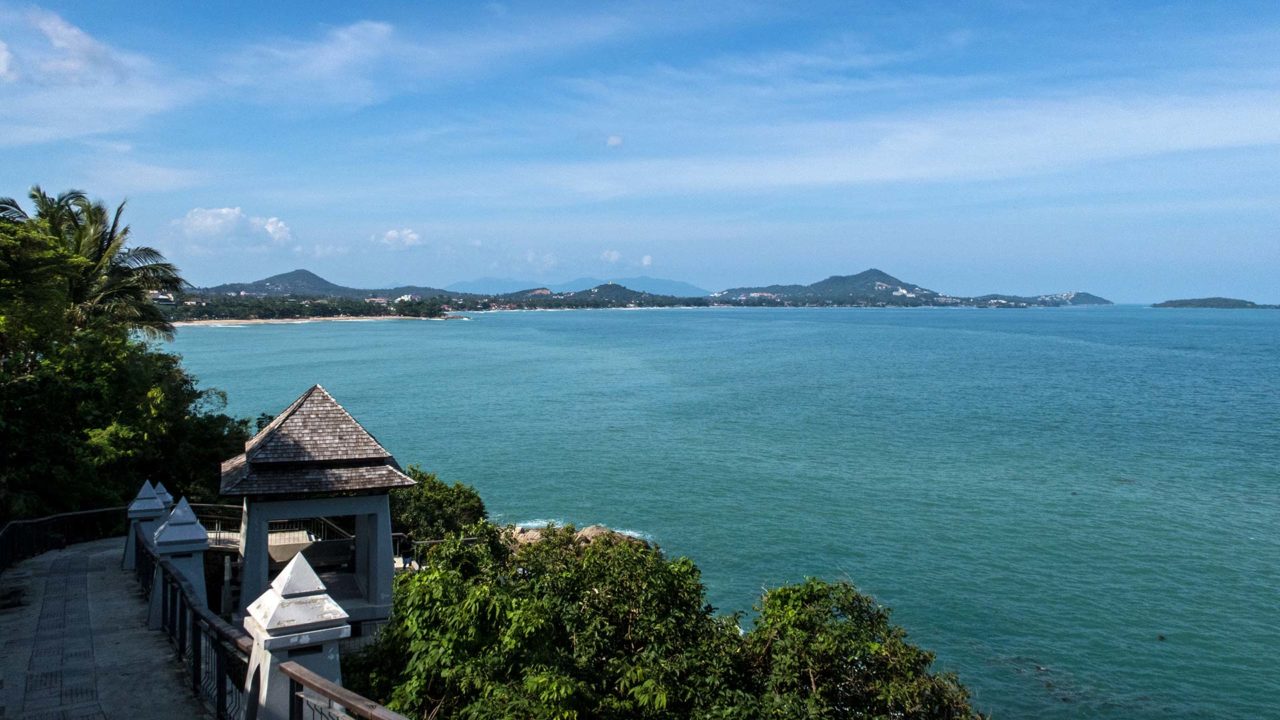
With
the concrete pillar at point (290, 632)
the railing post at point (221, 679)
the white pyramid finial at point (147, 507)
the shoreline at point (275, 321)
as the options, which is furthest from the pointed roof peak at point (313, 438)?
the shoreline at point (275, 321)

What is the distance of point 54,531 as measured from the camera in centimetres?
1581

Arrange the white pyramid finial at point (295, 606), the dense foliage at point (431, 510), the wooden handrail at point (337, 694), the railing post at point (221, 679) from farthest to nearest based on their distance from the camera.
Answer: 1. the dense foliage at point (431, 510)
2. the railing post at point (221, 679)
3. the white pyramid finial at point (295, 606)
4. the wooden handrail at point (337, 694)

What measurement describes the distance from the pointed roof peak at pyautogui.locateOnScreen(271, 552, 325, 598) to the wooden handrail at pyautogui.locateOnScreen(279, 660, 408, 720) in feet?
1.59

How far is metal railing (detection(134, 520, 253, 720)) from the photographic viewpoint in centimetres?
716

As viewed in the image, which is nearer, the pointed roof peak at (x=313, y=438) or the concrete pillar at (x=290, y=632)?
the concrete pillar at (x=290, y=632)

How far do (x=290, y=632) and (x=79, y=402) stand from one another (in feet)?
55.4

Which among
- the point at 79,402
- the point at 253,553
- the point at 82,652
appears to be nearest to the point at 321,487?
the point at 253,553

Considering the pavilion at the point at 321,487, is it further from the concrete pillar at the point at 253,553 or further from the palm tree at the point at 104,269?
the palm tree at the point at 104,269

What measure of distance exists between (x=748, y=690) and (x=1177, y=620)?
672 inches

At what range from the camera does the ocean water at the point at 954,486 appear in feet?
65.6

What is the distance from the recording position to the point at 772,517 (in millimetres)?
30281

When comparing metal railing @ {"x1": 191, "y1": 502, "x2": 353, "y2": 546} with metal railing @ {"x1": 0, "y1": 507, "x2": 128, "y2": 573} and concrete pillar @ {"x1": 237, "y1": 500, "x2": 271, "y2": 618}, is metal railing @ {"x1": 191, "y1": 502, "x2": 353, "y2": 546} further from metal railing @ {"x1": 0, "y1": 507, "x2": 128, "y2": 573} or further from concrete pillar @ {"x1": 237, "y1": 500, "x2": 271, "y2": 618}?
concrete pillar @ {"x1": 237, "y1": 500, "x2": 271, "y2": 618}

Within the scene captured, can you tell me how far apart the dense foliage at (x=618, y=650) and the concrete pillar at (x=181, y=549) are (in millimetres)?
3339

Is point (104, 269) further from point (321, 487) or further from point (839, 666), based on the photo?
point (839, 666)
